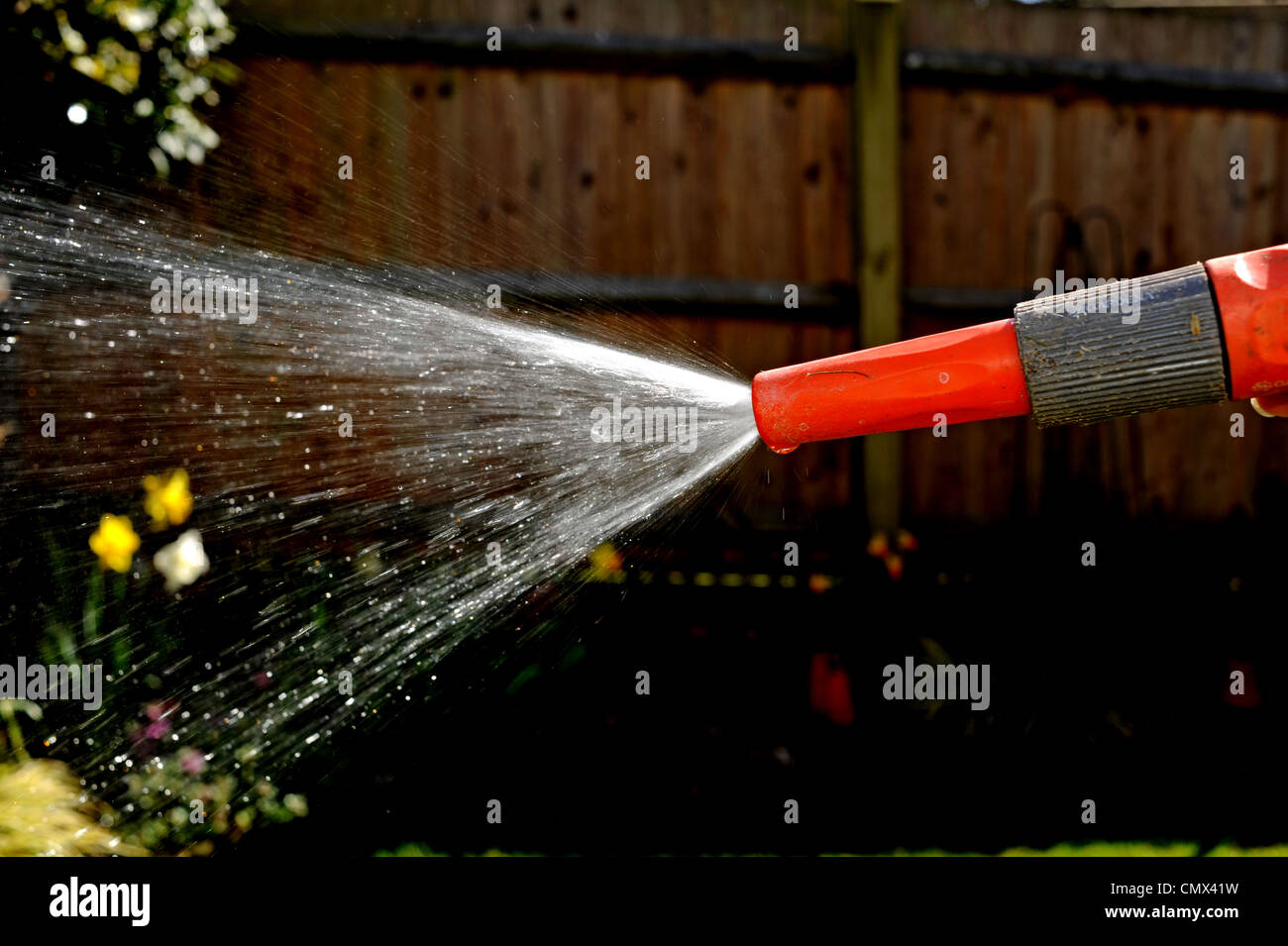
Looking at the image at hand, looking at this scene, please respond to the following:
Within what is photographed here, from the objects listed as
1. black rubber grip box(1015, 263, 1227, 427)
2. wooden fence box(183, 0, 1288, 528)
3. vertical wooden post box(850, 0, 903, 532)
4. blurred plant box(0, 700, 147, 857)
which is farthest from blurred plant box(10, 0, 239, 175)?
black rubber grip box(1015, 263, 1227, 427)

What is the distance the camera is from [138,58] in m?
2.86

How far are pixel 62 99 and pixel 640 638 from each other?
2.27 meters

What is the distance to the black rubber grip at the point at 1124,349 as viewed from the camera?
1077mm

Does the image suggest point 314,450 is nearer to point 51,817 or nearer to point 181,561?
point 181,561

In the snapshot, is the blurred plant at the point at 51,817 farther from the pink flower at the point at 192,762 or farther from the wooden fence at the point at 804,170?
the wooden fence at the point at 804,170

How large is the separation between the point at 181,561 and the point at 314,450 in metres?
0.81

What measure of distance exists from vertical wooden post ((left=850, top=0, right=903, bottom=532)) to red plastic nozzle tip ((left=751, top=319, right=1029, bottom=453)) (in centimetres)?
251

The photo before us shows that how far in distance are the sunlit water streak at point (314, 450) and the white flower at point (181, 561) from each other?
13cm

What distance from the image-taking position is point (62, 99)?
2.86 metres

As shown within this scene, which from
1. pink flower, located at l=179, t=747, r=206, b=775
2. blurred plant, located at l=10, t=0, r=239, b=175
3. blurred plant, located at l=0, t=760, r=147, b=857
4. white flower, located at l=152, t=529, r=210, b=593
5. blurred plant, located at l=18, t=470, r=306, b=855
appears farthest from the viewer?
blurred plant, located at l=10, t=0, r=239, b=175

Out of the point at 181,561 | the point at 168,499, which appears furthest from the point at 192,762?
the point at 168,499

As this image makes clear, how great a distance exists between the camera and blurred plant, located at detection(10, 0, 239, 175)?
273cm

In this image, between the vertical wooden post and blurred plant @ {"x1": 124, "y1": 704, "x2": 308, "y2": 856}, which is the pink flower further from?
the vertical wooden post
